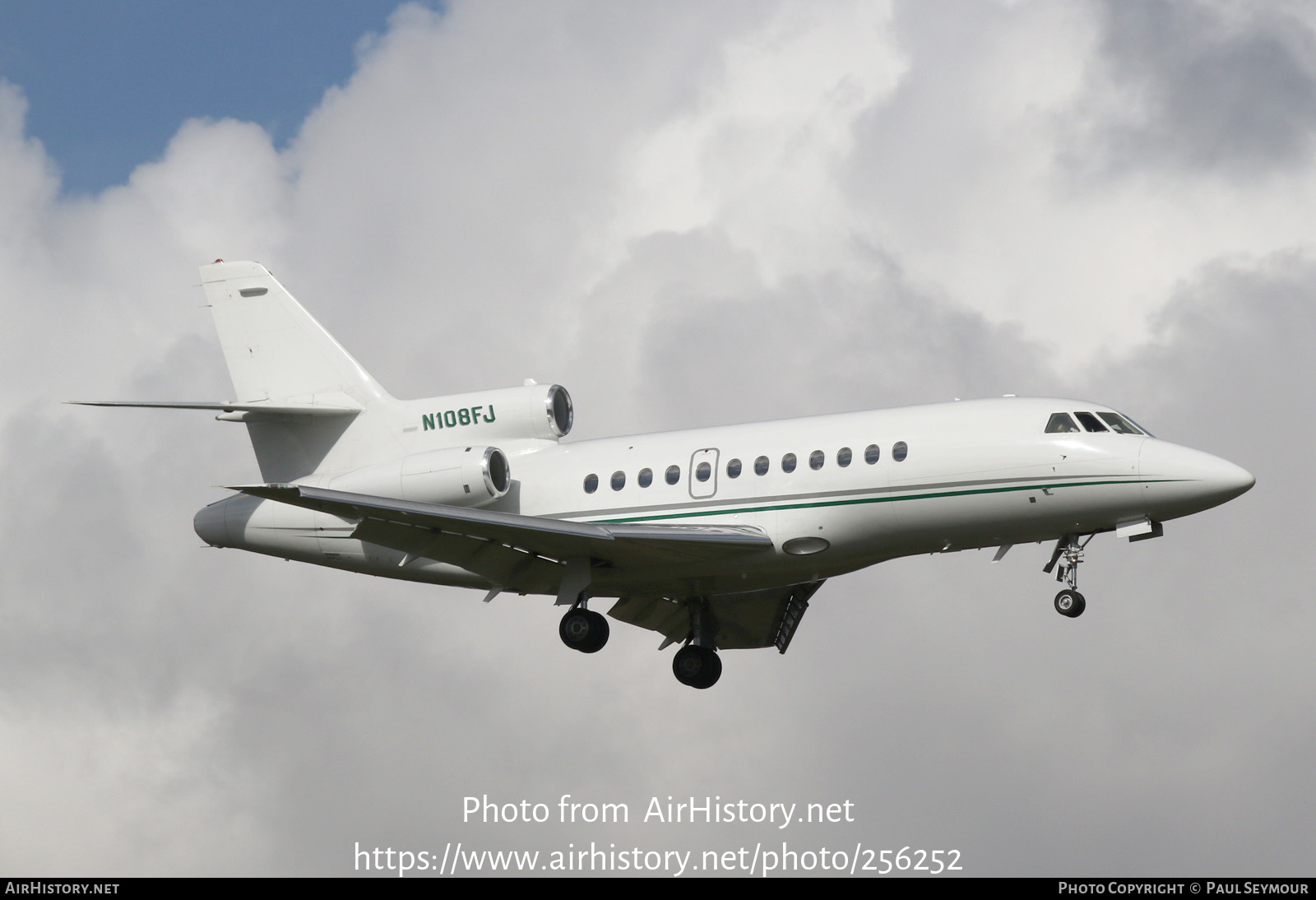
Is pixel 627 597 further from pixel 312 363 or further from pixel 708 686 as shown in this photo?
pixel 312 363

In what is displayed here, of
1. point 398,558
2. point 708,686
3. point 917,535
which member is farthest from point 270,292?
point 917,535

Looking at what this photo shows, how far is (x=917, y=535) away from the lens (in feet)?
81.1

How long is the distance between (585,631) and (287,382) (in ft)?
Result: 25.3

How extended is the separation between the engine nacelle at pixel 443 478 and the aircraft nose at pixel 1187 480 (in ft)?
32.2

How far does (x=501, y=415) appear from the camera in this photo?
2789cm

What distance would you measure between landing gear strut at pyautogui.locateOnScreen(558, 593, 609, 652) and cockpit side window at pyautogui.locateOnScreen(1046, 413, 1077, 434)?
743 centimetres

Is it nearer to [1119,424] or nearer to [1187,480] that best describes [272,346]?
[1119,424]

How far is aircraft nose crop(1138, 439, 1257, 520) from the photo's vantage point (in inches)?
931

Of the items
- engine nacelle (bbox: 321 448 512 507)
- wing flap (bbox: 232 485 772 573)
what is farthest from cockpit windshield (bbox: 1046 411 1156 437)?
engine nacelle (bbox: 321 448 512 507)

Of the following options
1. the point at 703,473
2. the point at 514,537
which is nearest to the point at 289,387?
the point at 514,537

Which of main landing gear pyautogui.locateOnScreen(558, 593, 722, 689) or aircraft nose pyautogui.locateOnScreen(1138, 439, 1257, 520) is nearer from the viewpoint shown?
aircraft nose pyautogui.locateOnScreen(1138, 439, 1257, 520)

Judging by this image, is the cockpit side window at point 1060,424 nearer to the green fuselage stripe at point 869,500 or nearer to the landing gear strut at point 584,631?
the green fuselage stripe at point 869,500

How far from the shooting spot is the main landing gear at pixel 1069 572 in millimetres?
24250

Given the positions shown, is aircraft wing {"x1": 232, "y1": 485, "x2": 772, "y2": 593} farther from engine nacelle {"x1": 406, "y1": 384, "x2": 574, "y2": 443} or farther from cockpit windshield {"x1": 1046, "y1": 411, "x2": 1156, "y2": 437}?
cockpit windshield {"x1": 1046, "y1": 411, "x2": 1156, "y2": 437}
